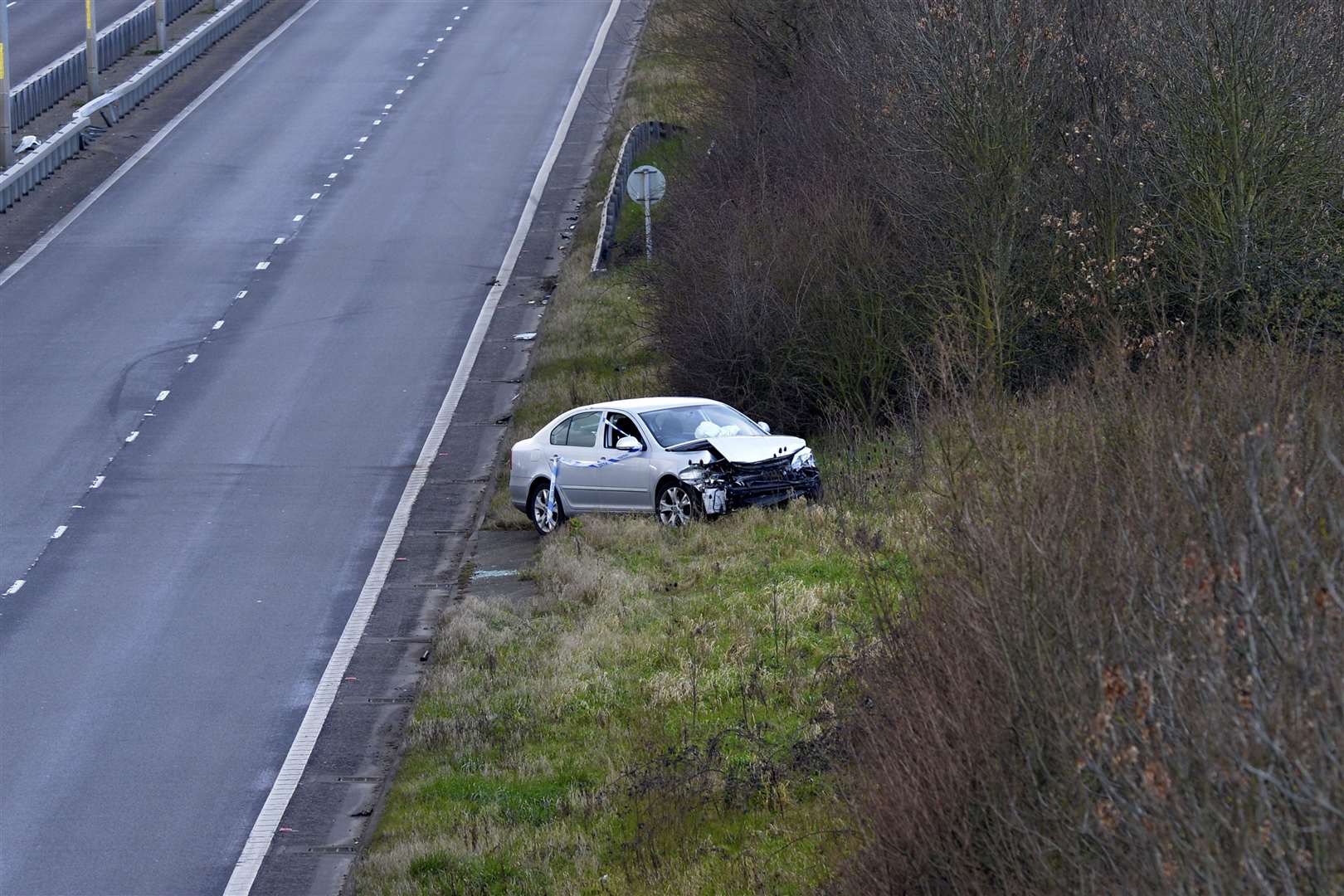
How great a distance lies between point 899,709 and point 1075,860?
92.3 inches

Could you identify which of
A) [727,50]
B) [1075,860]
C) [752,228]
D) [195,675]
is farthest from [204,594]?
[727,50]

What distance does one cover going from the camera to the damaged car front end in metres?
19.5

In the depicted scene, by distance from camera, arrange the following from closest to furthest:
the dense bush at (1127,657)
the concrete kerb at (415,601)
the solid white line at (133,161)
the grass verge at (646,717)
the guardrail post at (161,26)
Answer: the dense bush at (1127,657) < the grass verge at (646,717) < the concrete kerb at (415,601) < the solid white line at (133,161) < the guardrail post at (161,26)

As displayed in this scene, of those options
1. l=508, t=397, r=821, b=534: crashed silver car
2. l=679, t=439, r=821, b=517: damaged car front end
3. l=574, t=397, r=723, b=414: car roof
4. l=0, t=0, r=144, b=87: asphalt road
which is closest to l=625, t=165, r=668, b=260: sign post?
l=574, t=397, r=723, b=414: car roof

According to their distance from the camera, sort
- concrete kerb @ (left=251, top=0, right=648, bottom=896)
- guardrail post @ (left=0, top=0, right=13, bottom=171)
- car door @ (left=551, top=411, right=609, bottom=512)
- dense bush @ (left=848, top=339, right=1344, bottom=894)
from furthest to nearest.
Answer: guardrail post @ (left=0, top=0, right=13, bottom=171) < car door @ (left=551, top=411, right=609, bottom=512) < concrete kerb @ (left=251, top=0, right=648, bottom=896) < dense bush @ (left=848, top=339, right=1344, bottom=894)

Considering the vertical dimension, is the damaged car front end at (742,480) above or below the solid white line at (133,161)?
above

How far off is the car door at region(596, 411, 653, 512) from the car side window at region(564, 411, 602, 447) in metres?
0.14

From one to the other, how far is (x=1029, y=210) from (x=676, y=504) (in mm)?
6388

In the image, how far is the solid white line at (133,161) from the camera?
3209cm

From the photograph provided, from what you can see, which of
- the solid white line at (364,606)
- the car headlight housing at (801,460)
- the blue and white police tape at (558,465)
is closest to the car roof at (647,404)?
the blue and white police tape at (558,465)

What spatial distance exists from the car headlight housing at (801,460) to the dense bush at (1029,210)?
2344mm

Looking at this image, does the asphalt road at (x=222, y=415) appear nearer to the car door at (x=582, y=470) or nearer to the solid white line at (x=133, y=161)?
the solid white line at (x=133, y=161)

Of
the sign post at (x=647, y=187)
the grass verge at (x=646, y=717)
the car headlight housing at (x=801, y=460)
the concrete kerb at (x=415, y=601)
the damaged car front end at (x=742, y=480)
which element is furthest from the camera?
the sign post at (x=647, y=187)

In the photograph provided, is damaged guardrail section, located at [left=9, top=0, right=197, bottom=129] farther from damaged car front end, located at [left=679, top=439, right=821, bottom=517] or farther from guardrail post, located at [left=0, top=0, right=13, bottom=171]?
damaged car front end, located at [left=679, top=439, right=821, bottom=517]
